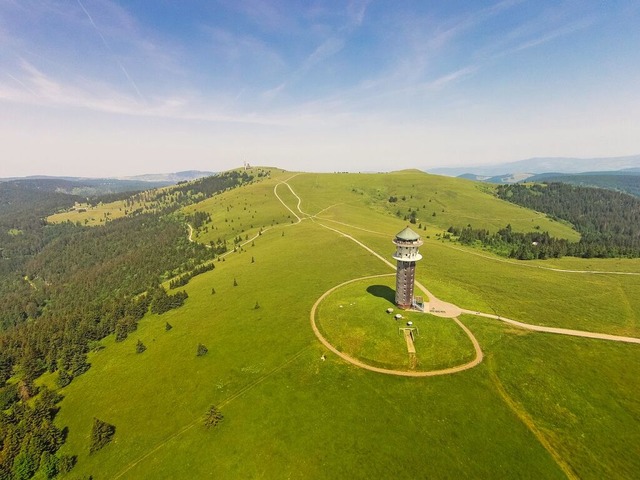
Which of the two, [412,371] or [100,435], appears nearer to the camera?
[100,435]

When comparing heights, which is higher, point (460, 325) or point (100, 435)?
point (460, 325)

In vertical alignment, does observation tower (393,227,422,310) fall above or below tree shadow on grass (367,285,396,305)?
above

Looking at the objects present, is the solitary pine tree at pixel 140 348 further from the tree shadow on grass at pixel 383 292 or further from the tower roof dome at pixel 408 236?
the tower roof dome at pixel 408 236

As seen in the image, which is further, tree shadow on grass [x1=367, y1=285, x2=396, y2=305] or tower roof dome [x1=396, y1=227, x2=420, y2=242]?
tree shadow on grass [x1=367, y1=285, x2=396, y2=305]

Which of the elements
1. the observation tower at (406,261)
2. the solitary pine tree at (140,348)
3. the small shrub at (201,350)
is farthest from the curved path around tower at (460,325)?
the solitary pine tree at (140,348)

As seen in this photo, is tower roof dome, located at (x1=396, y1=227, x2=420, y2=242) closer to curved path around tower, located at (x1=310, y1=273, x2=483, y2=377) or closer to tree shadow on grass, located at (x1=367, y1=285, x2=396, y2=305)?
tree shadow on grass, located at (x1=367, y1=285, x2=396, y2=305)

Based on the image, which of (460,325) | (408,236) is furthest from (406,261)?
(460,325)

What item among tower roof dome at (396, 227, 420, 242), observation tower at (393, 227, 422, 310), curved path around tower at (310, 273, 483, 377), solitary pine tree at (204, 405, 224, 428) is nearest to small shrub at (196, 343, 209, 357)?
solitary pine tree at (204, 405, 224, 428)

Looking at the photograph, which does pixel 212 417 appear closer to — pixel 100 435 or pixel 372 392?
pixel 100 435
